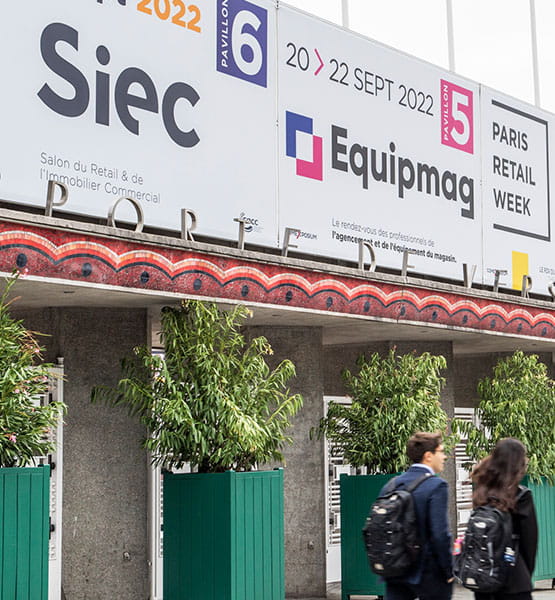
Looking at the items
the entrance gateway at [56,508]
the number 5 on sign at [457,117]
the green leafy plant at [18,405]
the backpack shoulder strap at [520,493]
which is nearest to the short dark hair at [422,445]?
the backpack shoulder strap at [520,493]

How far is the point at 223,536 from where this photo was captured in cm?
1050

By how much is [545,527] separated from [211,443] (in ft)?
18.2

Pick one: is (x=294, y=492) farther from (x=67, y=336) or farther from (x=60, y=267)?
(x=60, y=267)

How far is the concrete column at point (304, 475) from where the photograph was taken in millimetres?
13547

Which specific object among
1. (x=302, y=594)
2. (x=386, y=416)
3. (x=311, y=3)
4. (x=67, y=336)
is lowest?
(x=302, y=594)

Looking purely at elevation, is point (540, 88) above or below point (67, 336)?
above

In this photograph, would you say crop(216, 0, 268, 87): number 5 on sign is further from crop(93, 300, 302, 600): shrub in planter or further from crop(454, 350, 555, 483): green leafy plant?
crop(454, 350, 555, 483): green leafy plant

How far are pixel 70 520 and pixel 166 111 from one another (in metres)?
4.18

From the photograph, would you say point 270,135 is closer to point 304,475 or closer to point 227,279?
point 227,279

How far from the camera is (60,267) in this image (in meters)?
9.29

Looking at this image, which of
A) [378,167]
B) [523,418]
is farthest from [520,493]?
[378,167]

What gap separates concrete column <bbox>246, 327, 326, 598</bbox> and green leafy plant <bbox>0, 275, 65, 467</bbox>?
16.3ft

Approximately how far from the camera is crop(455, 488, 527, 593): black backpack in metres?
6.49

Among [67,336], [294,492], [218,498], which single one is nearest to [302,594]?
[294,492]
